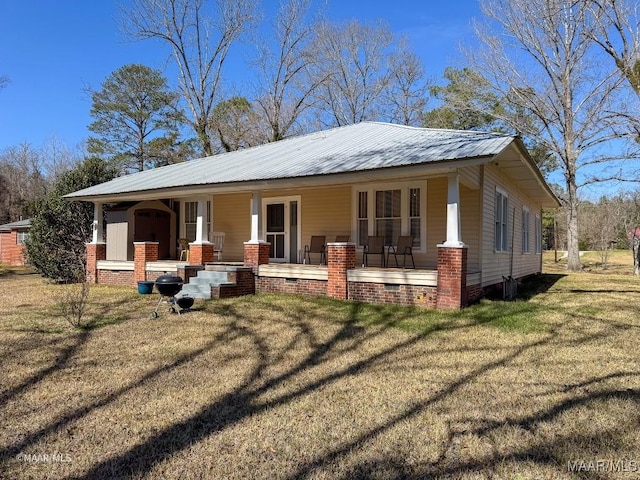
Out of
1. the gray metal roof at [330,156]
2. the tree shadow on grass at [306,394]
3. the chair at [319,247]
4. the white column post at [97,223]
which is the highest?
the gray metal roof at [330,156]

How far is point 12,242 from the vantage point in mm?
27219

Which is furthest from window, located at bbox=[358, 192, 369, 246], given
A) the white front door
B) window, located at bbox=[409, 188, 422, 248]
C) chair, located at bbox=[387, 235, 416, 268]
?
the white front door

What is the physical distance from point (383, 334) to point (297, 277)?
12.5 ft

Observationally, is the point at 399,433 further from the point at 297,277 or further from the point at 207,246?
the point at 207,246

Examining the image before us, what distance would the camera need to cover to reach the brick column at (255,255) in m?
10.5

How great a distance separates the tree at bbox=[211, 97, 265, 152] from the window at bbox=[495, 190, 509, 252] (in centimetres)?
1824

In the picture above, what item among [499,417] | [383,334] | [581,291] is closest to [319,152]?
[383,334]

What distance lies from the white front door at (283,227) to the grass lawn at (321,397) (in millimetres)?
5423

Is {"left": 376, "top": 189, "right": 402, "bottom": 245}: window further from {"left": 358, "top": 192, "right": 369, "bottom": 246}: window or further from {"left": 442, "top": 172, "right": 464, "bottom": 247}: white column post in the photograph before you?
{"left": 442, "top": 172, "right": 464, "bottom": 247}: white column post

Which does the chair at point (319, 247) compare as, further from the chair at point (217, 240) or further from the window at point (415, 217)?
the chair at point (217, 240)

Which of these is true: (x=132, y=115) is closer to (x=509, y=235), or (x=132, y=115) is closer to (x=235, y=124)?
(x=235, y=124)

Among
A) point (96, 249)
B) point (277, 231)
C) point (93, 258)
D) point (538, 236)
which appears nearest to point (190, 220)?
point (96, 249)

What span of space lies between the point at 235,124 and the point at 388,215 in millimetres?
18616

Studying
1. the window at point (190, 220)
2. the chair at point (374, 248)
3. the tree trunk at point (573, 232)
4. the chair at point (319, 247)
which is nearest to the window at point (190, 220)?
the window at point (190, 220)
